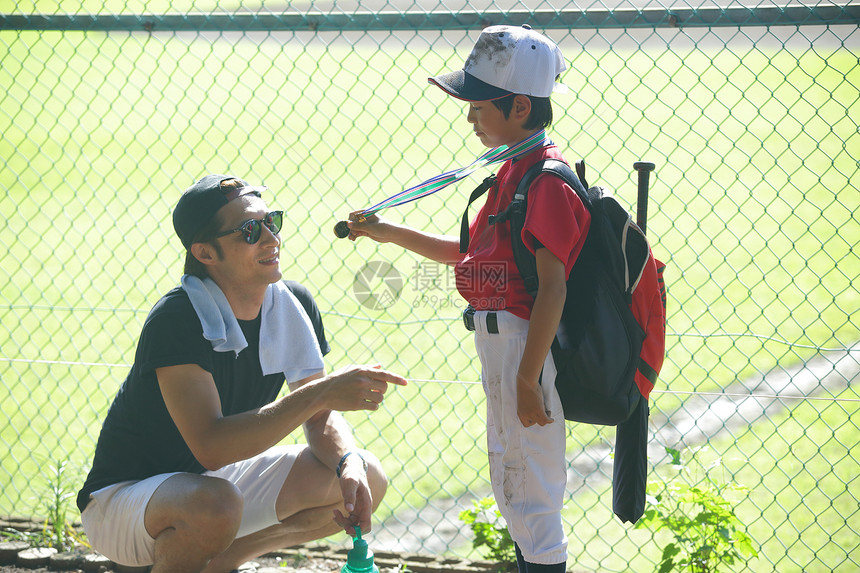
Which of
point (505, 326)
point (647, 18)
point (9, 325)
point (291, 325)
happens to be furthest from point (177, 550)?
point (9, 325)

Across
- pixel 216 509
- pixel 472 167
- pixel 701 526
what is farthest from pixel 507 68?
pixel 701 526

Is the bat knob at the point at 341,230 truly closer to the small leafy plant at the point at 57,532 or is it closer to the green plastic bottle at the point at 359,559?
the green plastic bottle at the point at 359,559

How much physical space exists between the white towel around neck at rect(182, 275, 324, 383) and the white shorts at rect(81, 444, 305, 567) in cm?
29

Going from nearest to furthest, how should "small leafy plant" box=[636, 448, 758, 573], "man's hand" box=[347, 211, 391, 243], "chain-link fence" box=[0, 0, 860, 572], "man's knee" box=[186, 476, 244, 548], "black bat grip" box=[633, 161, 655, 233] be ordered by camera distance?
"man's knee" box=[186, 476, 244, 548]
"black bat grip" box=[633, 161, 655, 233]
"man's hand" box=[347, 211, 391, 243]
"small leafy plant" box=[636, 448, 758, 573]
"chain-link fence" box=[0, 0, 860, 572]

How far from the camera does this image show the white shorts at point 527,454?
2025 mm

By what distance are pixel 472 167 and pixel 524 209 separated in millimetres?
266

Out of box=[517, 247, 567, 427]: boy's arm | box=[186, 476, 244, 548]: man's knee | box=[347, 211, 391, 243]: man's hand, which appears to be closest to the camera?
box=[517, 247, 567, 427]: boy's arm

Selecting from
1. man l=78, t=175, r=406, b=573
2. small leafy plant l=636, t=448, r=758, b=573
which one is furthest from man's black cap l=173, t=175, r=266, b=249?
small leafy plant l=636, t=448, r=758, b=573

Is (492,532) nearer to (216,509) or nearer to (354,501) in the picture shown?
(354,501)

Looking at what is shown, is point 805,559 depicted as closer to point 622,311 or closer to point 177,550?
point 622,311

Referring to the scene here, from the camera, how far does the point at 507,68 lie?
2043 millimetres

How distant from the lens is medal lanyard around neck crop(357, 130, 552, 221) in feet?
6.85

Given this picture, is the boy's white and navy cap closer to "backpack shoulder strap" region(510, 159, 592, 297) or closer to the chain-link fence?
"backpack shoulder strap" region(510, 159, 592, 297)

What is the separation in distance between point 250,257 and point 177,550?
0.83 m
